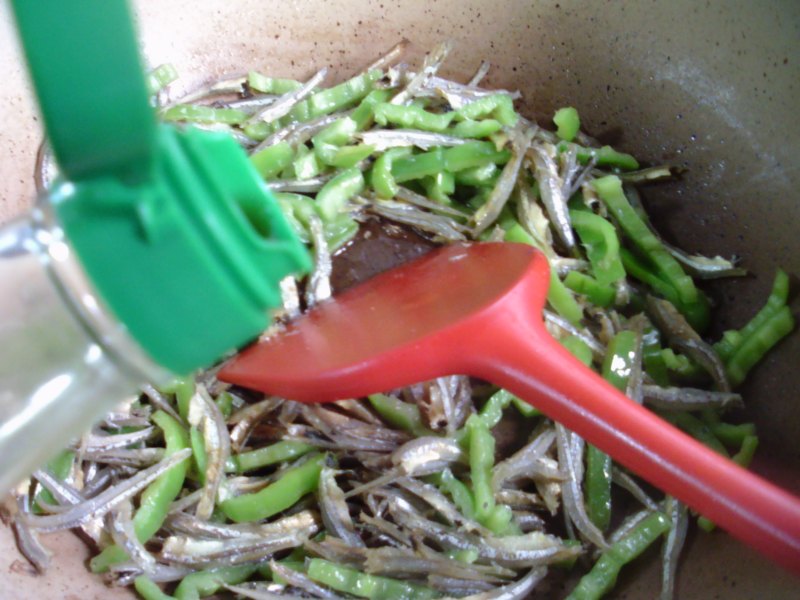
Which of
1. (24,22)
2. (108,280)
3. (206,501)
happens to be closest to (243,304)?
(108,280)

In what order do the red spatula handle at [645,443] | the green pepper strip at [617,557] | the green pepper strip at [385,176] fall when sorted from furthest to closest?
the green pepper strip at [385,176] → the green pepper strip at [617,557] → the red spatula handle at [645,443]

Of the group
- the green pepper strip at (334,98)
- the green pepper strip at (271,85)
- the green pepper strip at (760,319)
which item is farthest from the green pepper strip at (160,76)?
the green pepper strip at (760,319)

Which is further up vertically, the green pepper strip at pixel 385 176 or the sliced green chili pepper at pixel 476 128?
the sliced green chili pepper at pixel 476 128

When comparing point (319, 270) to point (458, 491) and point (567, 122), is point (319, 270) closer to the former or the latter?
point (458, 491)

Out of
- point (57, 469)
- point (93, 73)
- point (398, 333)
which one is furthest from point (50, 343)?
point (57, 469)

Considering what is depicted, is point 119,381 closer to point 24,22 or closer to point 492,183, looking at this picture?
point 24,22

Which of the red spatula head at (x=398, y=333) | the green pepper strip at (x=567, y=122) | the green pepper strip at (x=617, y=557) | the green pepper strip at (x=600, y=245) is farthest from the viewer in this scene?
the green pepper strip at (x=567, y=122)

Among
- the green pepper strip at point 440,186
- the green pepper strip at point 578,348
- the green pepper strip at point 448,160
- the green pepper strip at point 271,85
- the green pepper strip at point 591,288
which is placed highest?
the green pepper strip at point 271,85

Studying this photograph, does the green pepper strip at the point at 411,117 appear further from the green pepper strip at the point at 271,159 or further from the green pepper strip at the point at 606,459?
the green pepper strip at the point at 606,459
